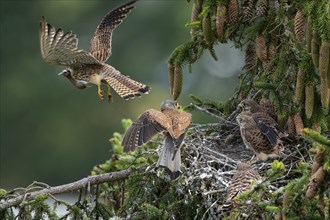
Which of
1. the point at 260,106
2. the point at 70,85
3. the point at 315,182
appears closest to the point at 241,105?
the point at 260,106

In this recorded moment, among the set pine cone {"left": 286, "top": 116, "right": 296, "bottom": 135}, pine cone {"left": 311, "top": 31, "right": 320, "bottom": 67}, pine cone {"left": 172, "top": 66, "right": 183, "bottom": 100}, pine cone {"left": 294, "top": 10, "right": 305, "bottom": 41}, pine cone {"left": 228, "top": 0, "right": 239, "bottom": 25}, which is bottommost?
pine cone {"left": 286, "top": 116, "right": 296, "bottom": 135}

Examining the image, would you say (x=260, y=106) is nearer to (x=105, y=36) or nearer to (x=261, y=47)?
(x=261, y=47)

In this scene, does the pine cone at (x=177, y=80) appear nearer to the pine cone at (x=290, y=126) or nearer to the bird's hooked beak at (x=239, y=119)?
the bird's hooked beak at (x=239, y=119)

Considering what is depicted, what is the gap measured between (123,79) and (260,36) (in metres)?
2.02

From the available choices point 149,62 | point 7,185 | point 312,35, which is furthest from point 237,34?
point 149,62

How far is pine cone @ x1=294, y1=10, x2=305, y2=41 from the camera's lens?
7.93 metres

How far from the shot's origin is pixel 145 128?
29.3ft

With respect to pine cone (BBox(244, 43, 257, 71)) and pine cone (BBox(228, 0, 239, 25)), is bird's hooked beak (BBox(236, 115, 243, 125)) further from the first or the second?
pine cone (BBox(228, 0, 239, 25))

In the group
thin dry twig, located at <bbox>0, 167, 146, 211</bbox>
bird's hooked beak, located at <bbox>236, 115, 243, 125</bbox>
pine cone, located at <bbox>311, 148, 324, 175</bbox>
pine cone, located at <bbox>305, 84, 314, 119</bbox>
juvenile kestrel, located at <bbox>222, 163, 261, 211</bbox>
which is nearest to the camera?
pine cone, located at <bbox>311, 148, 324, 175</bbox>

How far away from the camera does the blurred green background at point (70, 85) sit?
83.6 ft

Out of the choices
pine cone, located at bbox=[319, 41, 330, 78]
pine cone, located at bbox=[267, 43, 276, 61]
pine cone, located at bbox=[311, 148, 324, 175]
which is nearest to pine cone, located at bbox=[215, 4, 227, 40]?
pine cone, located at bbox=[267, 43, 276, 61]

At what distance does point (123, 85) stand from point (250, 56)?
4.53 ft

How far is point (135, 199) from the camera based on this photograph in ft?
27.7

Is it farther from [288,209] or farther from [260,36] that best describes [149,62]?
[288,209]
